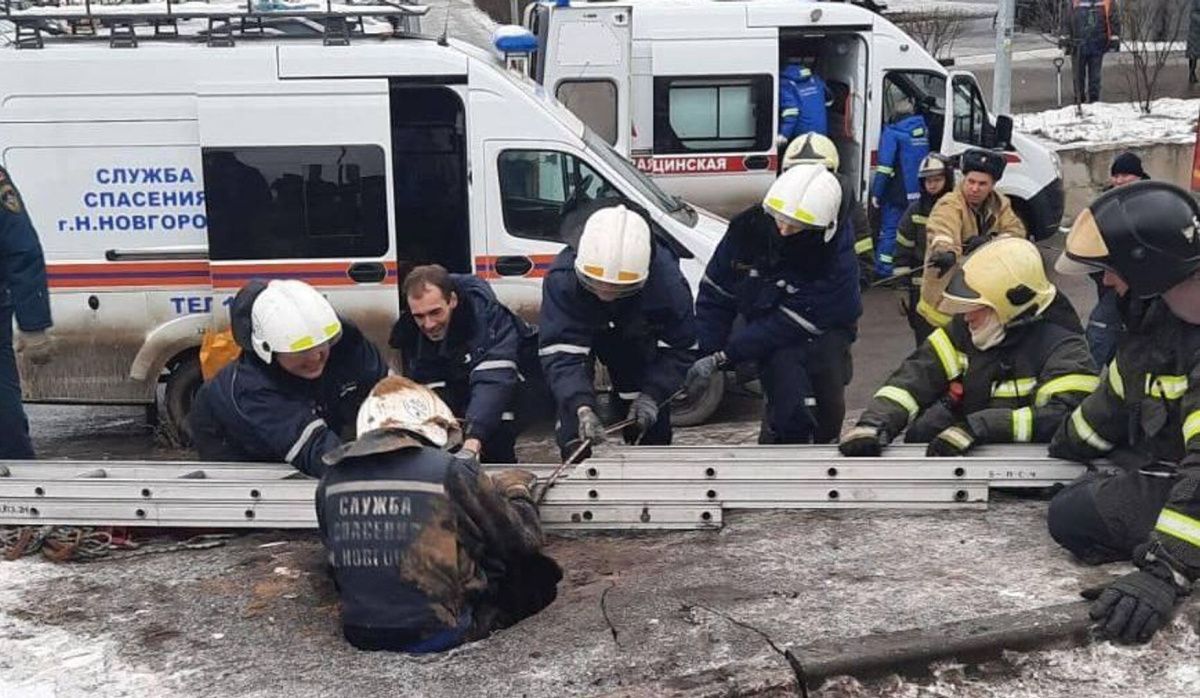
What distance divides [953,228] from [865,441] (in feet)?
9.44

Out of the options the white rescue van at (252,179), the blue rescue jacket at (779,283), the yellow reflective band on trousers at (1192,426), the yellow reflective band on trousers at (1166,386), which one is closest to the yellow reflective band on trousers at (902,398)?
the blue rescue jacket at (779,283)

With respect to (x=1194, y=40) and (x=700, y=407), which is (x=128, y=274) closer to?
(x=700, y=407)

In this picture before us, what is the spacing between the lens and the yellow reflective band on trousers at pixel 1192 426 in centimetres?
390

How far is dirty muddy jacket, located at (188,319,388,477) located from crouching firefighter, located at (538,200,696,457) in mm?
779

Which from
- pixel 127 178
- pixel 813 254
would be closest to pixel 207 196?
pixel 127 178

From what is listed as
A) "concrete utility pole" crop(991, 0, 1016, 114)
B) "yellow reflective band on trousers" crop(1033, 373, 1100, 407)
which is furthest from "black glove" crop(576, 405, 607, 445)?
"concrete utility pole" crop(991, 0, 1016, 114)

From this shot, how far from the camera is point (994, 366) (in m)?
5.05

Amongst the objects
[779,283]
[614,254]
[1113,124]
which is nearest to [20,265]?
[614,254]

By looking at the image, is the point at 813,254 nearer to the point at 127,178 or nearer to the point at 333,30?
the point at 333,30

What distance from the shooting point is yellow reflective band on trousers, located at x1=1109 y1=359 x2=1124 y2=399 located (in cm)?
431

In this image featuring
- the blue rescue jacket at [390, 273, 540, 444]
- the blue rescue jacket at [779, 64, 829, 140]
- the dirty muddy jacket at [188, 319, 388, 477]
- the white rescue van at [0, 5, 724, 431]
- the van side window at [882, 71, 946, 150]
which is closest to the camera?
the dirty muddy jacket at [188, 319, 388, 477]

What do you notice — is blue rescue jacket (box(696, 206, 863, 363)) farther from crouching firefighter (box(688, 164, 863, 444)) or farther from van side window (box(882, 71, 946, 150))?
van side window (box(882, 71, 946, 150))

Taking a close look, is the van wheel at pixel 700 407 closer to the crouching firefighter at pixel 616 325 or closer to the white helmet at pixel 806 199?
the crouching firefighter at pixel 616 325

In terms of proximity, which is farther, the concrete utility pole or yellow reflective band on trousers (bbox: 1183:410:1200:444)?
the concrete utility pole
